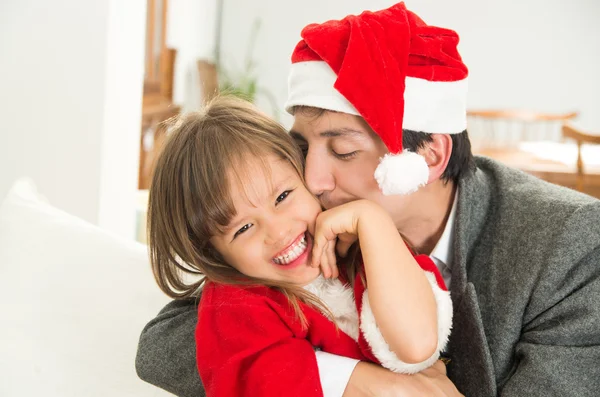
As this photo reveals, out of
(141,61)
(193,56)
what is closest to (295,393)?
(141,61)

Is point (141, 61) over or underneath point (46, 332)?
over

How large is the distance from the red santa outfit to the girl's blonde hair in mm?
35

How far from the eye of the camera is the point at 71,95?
2059mm

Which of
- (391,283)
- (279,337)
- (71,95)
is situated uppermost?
(71,95)

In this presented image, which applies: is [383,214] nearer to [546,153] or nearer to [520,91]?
[546,153]

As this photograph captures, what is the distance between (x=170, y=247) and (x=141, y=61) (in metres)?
1.05

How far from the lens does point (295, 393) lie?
109 centimetres

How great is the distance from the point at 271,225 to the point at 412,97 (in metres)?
0.40

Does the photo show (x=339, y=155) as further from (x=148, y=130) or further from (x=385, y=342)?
(x=148, y=130)

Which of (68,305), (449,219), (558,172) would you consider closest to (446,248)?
(449,219)

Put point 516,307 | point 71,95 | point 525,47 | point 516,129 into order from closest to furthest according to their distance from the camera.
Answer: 1. point 516,307
2. point 71,95
3. point 525,47
4. point 516,129

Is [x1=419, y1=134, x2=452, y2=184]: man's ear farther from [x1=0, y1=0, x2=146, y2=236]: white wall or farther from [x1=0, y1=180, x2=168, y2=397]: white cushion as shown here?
[x1=0, y1=0, x2=146, y2=236]: white wall

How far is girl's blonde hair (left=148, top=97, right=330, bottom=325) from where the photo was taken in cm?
124

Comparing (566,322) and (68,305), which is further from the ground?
(566,322)
